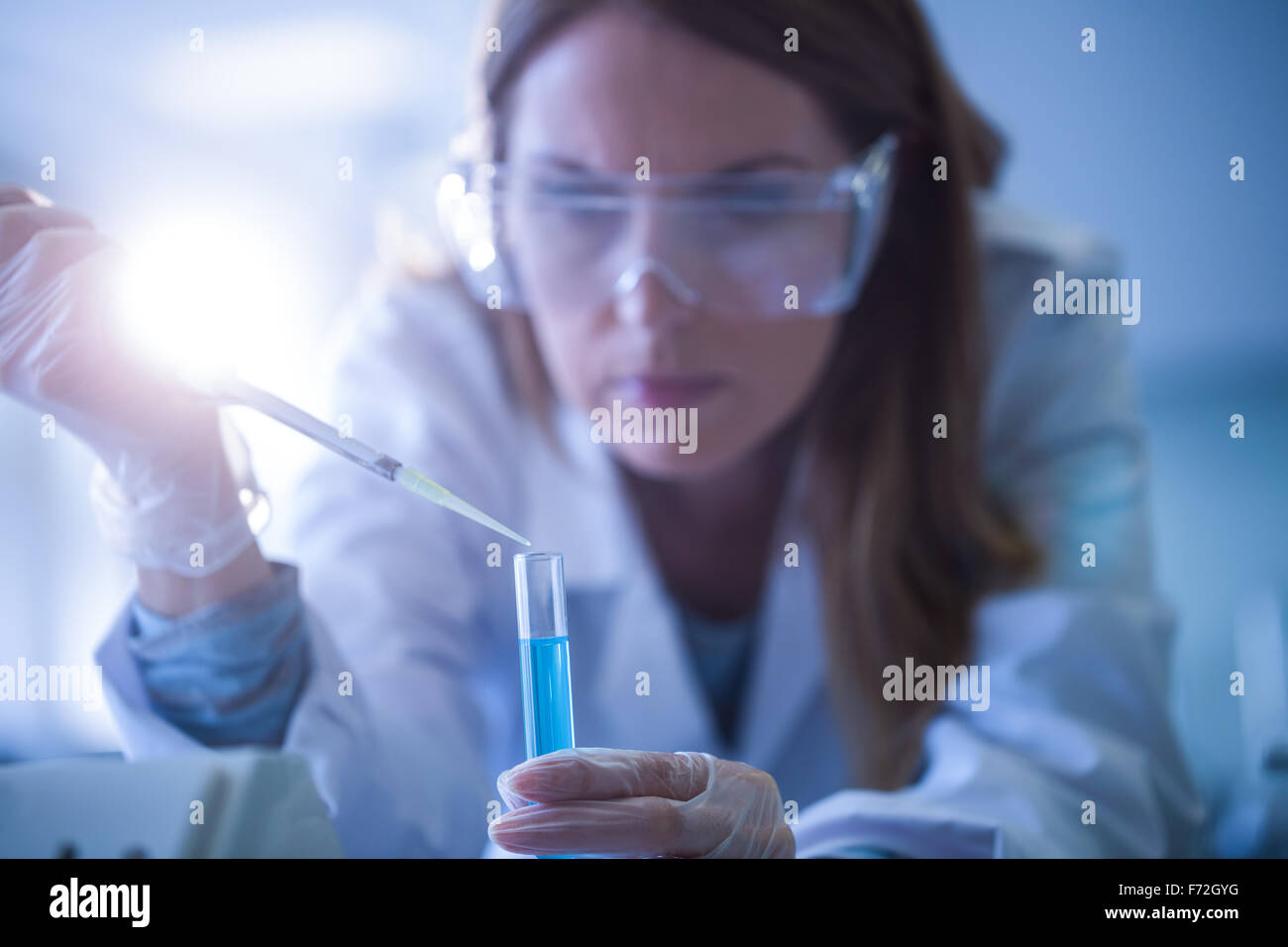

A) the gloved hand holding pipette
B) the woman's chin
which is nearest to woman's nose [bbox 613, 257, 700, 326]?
the woman's chin

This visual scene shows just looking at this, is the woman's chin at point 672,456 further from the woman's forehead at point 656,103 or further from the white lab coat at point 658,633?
the woman's forehead at point 656,103

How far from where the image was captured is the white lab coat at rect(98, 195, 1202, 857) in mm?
717

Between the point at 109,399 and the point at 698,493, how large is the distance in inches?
27.9

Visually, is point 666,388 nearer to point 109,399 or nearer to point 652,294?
point 652,294

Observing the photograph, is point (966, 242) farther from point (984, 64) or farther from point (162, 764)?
point (162, 764)

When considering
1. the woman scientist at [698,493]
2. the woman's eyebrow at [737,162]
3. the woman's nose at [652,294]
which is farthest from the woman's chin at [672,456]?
the woman's eyebrow at [737,162]

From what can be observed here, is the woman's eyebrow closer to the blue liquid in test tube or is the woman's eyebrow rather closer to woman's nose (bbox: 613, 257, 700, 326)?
woman's nose (bbox: 613, 257, 700, 326)

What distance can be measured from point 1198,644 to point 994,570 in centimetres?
67

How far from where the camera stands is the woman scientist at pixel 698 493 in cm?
62

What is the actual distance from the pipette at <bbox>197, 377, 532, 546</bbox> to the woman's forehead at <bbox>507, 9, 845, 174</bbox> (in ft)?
1.24

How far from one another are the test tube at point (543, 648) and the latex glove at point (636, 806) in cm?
3

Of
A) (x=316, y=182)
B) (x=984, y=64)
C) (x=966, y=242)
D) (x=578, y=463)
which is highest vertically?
(x=984, y=64)

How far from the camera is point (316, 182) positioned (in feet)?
5.26

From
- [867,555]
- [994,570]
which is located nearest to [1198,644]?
[994,570]
